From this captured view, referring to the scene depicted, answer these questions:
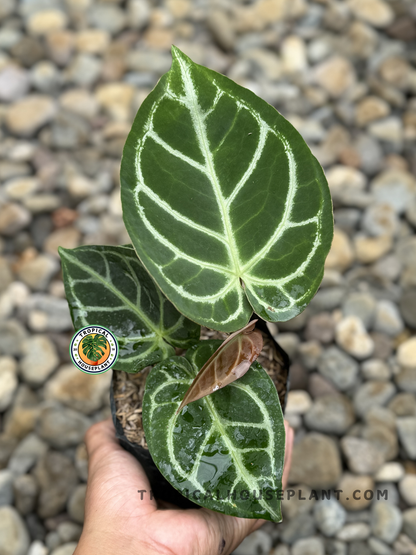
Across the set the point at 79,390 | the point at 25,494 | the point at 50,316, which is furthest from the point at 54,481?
the point at 50,316

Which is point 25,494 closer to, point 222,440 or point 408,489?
point 222,440

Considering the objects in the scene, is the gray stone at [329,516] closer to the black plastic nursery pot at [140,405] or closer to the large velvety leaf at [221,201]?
the black plastic nursery pot at [140,405]

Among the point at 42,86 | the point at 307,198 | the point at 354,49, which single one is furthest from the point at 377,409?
the point at 42,86

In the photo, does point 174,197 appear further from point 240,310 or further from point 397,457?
point 397,457

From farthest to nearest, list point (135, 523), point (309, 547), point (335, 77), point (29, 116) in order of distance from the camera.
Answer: point (335, 77)
point (29, 116)
point (309, 547)
point (135, 523)

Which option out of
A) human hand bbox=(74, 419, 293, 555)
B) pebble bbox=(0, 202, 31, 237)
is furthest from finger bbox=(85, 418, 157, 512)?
pebble bbox=(0, 202, 31, 237)

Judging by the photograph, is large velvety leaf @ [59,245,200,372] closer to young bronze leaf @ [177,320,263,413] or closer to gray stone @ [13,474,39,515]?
young bronze leaf @ [177,320,263,413]

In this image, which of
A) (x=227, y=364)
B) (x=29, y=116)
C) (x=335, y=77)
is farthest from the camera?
(x=335, y=77)
